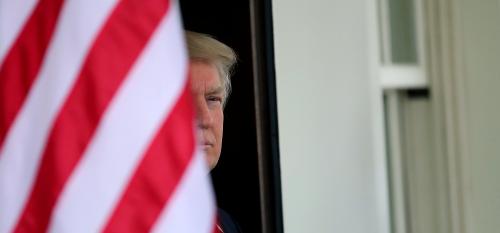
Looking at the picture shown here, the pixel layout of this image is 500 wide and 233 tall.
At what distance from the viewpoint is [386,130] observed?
1538 mm

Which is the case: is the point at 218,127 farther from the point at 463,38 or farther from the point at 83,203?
the point at 463,38

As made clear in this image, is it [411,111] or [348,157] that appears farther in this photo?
[411,111]

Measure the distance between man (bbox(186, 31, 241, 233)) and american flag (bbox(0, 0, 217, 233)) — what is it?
1.04ft

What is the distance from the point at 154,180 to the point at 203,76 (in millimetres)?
384

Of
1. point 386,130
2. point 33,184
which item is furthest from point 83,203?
point 386,130

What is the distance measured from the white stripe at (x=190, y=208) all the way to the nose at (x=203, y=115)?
32 centimetres

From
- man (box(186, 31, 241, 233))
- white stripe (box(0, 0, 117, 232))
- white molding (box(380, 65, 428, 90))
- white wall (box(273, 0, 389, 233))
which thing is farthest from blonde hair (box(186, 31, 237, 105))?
white molding (box(380, 65, 428, 90))

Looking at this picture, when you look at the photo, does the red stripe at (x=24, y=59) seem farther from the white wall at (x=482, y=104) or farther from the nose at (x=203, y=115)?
the white wall at (x=482, y=104)

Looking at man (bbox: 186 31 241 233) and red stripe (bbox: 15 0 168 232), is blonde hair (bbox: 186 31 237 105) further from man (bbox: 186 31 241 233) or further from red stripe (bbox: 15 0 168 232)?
red stripe (bbox: 15 0 168 232)

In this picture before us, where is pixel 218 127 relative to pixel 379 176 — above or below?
above

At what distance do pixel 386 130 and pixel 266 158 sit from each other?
540 mm

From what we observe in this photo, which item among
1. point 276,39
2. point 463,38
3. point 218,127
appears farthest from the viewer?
point 463,38

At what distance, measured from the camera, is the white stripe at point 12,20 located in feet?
2.14

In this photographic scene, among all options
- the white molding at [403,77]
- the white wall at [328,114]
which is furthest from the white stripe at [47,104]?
the white molding at [403,77]
